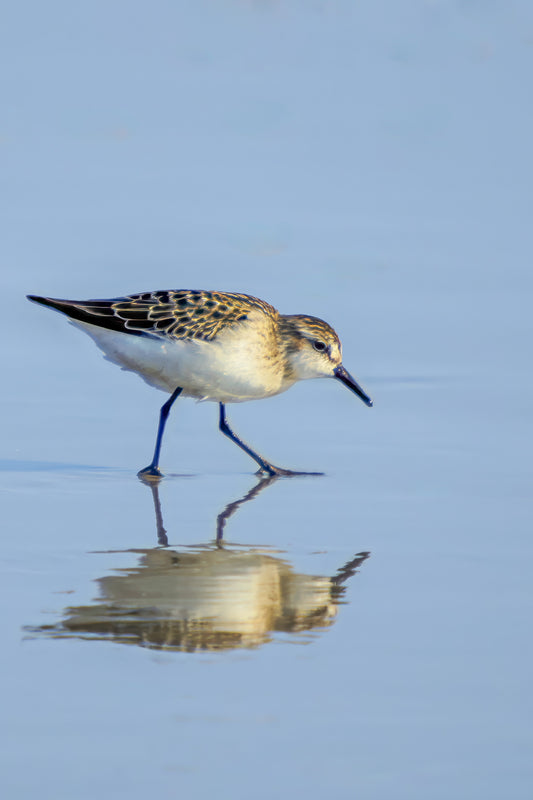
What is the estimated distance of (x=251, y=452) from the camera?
9195 mm

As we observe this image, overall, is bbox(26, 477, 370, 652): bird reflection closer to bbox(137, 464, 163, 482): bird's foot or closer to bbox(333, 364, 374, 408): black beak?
bbox(137, 464, 163, 482): bird's foot

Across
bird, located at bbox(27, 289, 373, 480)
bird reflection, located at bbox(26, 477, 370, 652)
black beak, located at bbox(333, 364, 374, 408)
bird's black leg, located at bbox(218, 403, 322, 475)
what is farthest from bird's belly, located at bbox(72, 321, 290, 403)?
bird reflection, located at bbox(26, 477, 370, 652)

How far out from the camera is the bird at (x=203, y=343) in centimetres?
885

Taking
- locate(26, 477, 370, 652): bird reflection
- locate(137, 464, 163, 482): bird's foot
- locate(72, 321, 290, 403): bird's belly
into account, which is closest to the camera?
locate(26, 477, 370, 652): bird reflection

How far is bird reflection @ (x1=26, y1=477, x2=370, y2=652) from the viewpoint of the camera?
521 centimetres

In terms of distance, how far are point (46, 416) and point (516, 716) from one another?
252 inches

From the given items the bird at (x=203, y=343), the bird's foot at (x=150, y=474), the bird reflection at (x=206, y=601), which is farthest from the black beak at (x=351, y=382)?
the bird reflection at (x=206, y=601)

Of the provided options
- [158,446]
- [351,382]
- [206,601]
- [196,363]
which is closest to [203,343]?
[196,363]

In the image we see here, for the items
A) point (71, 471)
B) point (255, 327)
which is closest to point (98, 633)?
point (71, 471)

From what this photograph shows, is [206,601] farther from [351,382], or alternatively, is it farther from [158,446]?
[351,382]

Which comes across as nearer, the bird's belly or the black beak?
the bird's belly

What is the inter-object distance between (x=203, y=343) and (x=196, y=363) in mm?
150

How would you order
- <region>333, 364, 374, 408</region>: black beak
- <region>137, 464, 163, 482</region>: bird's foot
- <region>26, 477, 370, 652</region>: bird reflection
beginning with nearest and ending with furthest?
<region>26, 477, 370, 652</region>: bird reflection → <region>137, 464, 163, 482</region>: bird's foot → <region>333, 364, 374, 408</region>: black beak

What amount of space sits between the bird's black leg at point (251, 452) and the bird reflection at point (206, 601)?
6.30 ft
